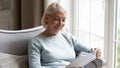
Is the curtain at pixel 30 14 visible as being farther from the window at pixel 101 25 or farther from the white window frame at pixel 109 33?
the white window frame at pixel 109 33

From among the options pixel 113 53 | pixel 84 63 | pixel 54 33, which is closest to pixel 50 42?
pixel 54 33

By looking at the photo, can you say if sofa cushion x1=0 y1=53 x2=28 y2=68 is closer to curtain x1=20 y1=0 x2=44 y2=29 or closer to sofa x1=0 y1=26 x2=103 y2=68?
sofa x1=0 y1=26 x2=103 y2=68

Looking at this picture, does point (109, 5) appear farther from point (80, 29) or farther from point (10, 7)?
point (10, 7)

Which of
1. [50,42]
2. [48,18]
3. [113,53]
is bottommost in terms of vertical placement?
[113,53]

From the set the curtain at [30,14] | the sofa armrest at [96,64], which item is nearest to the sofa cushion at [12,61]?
the sofa armrest at [96,64]

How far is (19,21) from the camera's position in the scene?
415 cm

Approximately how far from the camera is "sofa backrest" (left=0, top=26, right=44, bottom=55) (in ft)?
7.30

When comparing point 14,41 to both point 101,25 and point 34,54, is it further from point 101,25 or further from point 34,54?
point 101,25

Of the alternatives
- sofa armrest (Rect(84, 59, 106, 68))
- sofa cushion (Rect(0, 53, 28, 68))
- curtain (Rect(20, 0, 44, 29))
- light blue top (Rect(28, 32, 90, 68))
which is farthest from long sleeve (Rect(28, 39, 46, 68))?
curtain (Rect(20, 0, 44, 29))

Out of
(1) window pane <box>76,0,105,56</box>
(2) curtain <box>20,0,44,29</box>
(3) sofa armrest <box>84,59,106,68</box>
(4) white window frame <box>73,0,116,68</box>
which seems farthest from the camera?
(2) curtain <box>20,0,44,29</box>

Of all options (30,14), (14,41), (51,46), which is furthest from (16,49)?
(30,14)

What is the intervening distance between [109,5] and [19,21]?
2084 millimetres

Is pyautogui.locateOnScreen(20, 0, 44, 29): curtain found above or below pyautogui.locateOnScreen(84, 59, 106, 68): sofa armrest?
above

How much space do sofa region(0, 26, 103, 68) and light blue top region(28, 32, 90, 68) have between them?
128 mm
